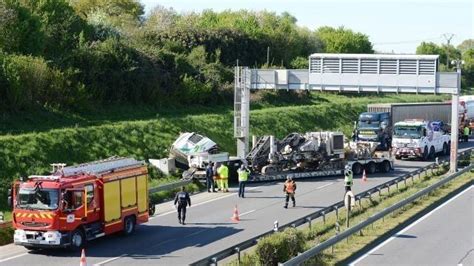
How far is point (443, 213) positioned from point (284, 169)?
12.3 metres

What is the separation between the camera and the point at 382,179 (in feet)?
129

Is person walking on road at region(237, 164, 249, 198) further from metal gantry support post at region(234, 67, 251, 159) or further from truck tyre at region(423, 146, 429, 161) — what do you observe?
truck tyre at region(423, 146, 429, 161)

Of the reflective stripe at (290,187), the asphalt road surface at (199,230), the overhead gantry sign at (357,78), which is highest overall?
the overhead gantry sign at (357,78)

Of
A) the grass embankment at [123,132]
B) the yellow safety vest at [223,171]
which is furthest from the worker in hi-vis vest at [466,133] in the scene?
the yellow safety vest at [223,171]

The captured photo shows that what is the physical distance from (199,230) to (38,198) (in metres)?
6.12

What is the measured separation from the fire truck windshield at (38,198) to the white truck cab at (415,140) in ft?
103

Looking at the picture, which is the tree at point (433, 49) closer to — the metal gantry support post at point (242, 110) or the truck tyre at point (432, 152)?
the truck tyre at point (432, 152)

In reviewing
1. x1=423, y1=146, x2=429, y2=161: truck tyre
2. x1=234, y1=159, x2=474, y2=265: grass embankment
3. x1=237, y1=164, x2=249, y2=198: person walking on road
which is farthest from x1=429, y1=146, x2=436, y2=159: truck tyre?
x1=237, y1=164, x2=249, y2=198: person walking on road

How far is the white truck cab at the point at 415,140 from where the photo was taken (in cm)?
4800

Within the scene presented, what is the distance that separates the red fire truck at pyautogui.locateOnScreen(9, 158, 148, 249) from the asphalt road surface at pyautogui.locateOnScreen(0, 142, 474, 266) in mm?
538

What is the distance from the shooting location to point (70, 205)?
71.4 ft

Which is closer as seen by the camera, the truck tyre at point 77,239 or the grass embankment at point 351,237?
the grass embankment at point 351,237

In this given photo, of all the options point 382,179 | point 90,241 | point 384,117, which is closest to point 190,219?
point 90,241

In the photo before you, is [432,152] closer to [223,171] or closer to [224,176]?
[224,176]
